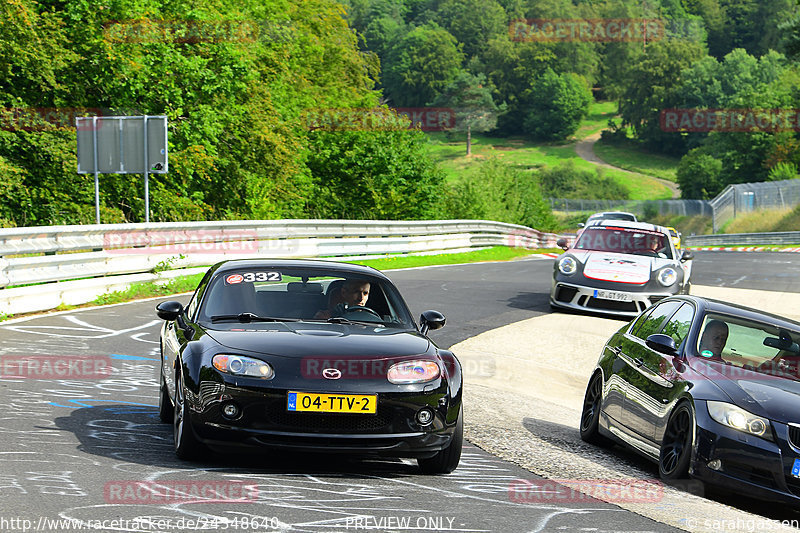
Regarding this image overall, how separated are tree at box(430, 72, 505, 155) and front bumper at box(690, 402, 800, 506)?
509 ft

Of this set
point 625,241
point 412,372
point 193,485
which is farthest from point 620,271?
point 193,485

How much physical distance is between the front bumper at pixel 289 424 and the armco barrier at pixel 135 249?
326 inches

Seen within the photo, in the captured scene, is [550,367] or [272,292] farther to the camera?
[550,367]

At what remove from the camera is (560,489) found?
631 centimetres

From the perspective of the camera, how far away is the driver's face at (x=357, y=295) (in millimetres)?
7684

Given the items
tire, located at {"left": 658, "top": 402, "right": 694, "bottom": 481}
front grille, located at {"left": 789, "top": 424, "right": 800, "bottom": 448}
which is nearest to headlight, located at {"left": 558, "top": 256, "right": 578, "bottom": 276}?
tire, located at {"left": 658, "top": 402, "right": 694, "bottom": 481}

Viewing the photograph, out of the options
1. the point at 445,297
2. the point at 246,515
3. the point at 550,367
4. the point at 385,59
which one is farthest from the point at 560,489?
the point at 385,59

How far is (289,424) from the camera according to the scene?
245 inches

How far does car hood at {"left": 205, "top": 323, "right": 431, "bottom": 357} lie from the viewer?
6477 mm

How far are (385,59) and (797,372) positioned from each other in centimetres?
17769

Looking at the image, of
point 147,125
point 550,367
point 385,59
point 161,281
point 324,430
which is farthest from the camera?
point 385,59

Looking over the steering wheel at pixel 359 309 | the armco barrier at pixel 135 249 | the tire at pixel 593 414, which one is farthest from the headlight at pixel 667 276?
the steering wheel at pixel 359 309

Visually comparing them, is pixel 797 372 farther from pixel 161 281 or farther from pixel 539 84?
pixel 539 84

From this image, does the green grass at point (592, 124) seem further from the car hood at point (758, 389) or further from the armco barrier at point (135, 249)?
the car hood at point (758, 389)
